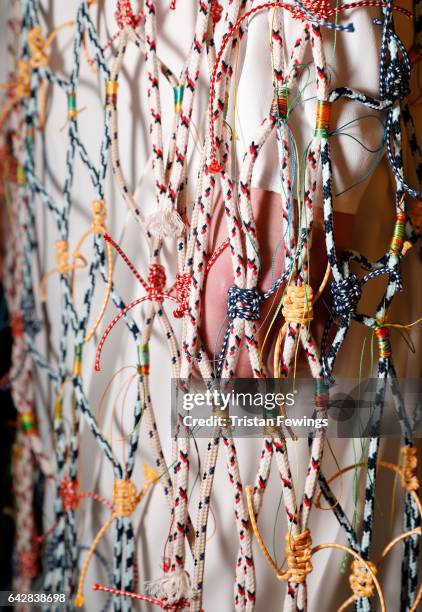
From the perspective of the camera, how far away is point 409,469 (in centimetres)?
64

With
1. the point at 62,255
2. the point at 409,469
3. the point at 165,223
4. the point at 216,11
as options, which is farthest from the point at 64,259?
the point at 409,469

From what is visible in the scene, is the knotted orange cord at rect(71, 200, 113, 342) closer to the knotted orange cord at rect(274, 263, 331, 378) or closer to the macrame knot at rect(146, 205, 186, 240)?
the macrame knot at rect(146, 205, 186, 240)

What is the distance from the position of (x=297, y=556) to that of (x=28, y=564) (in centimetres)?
48

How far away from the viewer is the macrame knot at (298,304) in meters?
0.53

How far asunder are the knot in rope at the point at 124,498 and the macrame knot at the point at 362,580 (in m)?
0.24

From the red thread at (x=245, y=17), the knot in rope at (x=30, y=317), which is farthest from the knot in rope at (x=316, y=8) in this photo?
the knot in rope at (x=30, y=317)

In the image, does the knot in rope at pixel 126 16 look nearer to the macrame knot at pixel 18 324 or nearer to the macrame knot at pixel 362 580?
the macrame knot at pixel 18 324

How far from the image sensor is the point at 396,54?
518 millimetres

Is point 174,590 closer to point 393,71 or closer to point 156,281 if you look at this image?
point 156,281

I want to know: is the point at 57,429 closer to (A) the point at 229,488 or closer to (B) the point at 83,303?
(B) the point at 83,303

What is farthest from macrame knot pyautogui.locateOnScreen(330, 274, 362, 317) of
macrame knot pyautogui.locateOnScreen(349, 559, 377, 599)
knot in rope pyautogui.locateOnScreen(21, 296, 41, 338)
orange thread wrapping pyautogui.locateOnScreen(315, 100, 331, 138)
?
knot in rope pyautogui.locateOnScreen(21, 296, 41, 338)

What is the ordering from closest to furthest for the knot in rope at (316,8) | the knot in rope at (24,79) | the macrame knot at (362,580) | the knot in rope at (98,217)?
the knot in rope at (316,8), the macrame knot at (362,580), the knot in rope at (98,217), the knot in rope at (24,79)

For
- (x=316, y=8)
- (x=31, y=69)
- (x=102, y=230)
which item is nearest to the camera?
(x=316, y=8)

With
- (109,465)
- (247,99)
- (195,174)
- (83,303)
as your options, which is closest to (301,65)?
(247,99)
